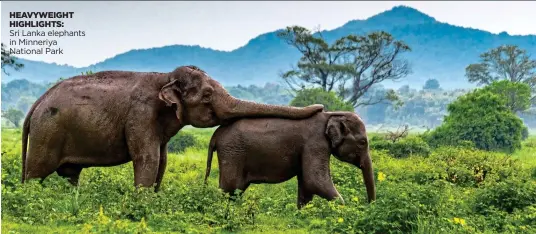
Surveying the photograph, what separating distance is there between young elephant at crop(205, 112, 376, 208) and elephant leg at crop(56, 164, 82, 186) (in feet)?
7.82

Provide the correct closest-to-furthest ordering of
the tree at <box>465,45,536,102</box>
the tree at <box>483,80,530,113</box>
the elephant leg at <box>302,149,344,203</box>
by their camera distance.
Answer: the elephant leg at <box>302,149,344,203</box> < the tree at <box>483,80,530,113</box> < the tree at <box>465,45,536,102</box>

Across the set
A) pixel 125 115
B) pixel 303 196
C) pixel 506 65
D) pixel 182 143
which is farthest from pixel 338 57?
pixel 125 115

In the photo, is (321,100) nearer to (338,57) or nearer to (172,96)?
(338,57)

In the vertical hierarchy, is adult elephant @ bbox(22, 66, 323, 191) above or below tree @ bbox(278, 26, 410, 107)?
below

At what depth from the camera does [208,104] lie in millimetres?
10531

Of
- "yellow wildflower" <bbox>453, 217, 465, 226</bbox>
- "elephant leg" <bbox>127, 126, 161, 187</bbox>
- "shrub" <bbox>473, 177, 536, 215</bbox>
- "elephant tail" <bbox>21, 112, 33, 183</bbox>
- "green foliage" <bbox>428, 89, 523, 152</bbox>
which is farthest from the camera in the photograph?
"green foliage" <bbox>428, 89, 523, 152</bbox>

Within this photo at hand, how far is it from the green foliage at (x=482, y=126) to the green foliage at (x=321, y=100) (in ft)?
28.1

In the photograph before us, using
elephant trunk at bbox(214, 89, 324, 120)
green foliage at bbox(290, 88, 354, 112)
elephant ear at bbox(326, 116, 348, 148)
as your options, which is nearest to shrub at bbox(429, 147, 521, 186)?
elephant ear at bbox(326, 116, 348, 148)

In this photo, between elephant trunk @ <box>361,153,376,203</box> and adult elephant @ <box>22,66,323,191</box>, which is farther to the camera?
elephant trunk @ <box>361,153,376,203</box>

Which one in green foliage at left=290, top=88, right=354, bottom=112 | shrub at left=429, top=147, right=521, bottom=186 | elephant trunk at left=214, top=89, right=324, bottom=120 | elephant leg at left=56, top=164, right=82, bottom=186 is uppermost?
elephant trunk at left=214, top=89, right=324, bottom=120

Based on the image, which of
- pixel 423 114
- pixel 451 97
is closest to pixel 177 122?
pixel 423 114

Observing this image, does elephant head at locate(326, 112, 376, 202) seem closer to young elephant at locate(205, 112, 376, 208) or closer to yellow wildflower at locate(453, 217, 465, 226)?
young elephant at locate(205, 112, 376, 208)

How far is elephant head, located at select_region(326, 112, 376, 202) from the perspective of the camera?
10.5 meters

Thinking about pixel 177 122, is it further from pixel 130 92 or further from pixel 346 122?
pixel 346 122
